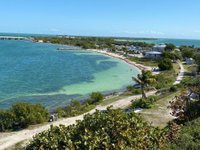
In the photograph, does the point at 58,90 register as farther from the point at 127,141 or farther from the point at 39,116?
the point at 127,141

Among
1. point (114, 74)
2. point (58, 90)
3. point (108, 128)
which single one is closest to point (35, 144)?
point (108, 128)

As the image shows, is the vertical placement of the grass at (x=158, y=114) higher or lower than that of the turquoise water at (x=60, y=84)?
higher

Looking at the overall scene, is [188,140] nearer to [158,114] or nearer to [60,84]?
[158,114]

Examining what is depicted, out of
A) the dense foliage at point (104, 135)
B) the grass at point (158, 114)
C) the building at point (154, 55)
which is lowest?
the building at point (154, 55)

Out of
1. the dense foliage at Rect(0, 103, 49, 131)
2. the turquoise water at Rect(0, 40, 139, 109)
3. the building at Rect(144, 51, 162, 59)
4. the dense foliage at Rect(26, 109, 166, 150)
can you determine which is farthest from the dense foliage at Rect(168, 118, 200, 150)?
the building at Rect(144, 51, 162, 59)

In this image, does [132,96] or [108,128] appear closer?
[108,128]

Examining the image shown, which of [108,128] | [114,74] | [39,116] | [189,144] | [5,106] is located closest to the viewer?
[189,144]

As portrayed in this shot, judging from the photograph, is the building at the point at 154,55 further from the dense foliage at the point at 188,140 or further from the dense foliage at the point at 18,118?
the dense foliage at the point at 188,140

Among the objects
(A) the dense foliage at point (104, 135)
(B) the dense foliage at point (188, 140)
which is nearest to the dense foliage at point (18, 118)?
(A) the dense foliage at point (104, 135)

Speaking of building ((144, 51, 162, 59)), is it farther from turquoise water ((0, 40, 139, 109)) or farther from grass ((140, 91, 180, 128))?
grass ((140, 91, 180, 128))
